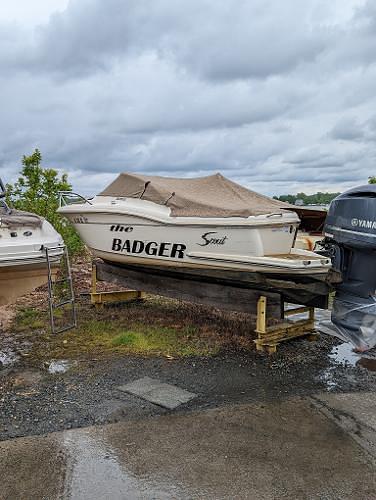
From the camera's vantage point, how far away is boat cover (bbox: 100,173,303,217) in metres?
5.91

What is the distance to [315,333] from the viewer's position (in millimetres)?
6105

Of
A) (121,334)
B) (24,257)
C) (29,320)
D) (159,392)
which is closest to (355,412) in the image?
(159,392)

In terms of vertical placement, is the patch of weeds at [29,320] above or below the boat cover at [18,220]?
below

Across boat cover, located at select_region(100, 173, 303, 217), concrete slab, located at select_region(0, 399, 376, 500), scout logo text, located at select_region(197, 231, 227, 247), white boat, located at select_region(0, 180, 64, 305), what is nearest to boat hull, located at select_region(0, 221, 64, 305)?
white boat, located at select_region(0, 180, 64, 305)

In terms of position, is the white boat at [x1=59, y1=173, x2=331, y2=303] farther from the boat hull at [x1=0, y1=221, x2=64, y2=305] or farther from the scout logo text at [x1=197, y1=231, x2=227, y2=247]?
the boat hull at [x1=0, y1=221, x2=64, y2=305]

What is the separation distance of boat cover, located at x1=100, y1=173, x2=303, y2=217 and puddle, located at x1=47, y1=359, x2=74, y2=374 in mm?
2176

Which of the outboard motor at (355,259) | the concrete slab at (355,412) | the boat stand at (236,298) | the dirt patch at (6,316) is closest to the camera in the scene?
the concrete slab at (355,412)

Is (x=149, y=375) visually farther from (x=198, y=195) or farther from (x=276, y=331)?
(x=198, y=195)

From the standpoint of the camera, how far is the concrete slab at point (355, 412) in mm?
3621

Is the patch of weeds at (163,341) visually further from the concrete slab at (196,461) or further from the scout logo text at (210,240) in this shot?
the concrete slab at (196,461)

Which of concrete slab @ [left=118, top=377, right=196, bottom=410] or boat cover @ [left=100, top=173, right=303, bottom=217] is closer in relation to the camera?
concrete slab @ [left=118, top=377, right=196, bottom=410]

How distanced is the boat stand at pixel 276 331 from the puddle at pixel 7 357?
2.67m

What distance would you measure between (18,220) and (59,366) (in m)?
1.76

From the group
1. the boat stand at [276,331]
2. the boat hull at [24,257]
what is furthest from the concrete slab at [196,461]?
the boat hull at [24,257]
